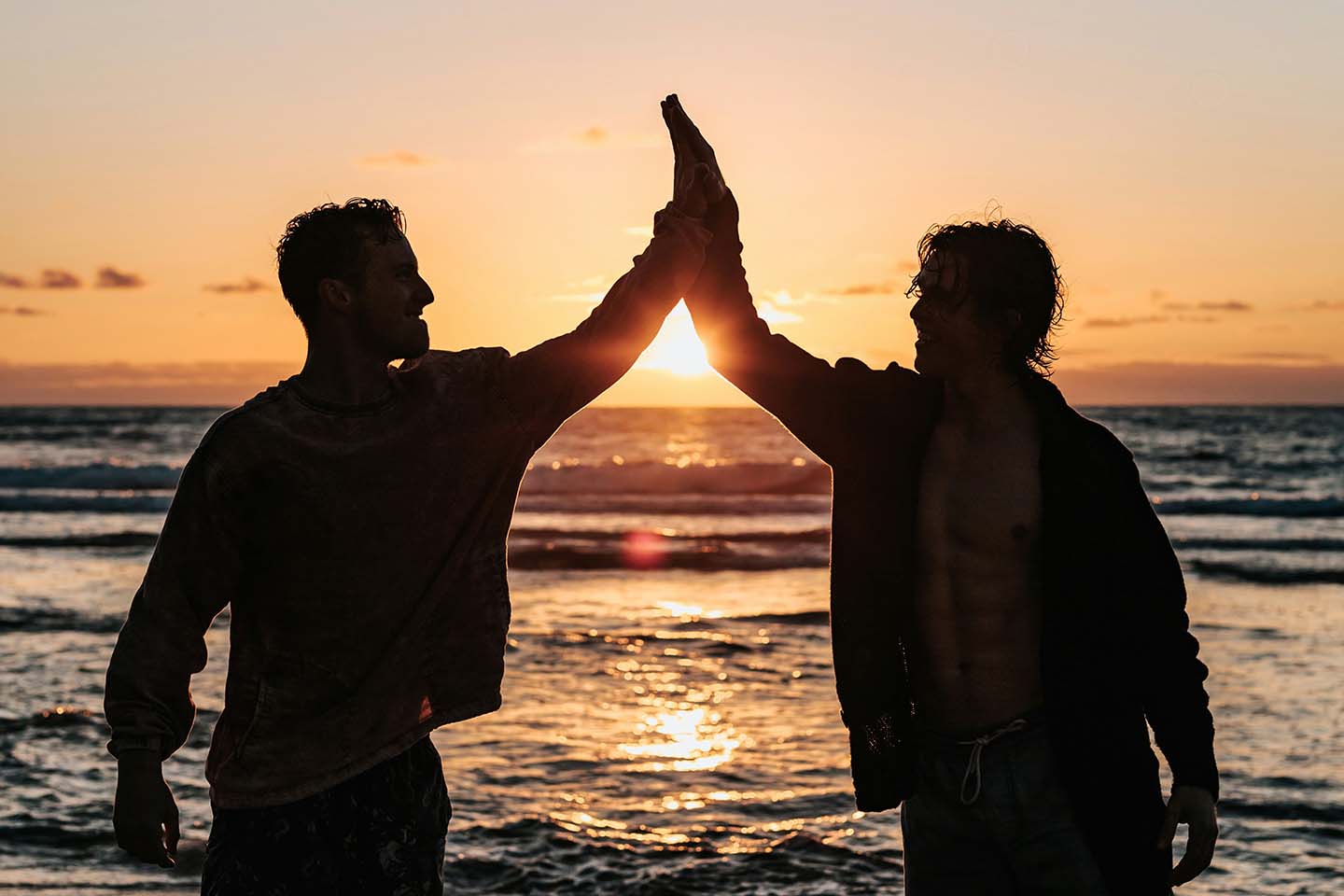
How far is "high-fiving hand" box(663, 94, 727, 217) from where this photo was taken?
3.52m

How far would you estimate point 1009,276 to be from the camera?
3238 millimetres

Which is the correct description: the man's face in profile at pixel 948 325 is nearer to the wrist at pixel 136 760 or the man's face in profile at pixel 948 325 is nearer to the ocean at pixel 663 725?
the wrist at pixel 136 760

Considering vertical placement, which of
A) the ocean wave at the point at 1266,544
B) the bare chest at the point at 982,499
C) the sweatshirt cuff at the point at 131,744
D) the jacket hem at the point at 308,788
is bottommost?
the ocean wave at the point at 1266,544

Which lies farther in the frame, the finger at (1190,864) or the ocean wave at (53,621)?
the ocean wave at (53,621)

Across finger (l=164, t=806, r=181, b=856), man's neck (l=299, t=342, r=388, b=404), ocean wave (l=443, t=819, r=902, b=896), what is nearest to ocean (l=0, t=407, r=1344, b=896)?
ocean wave (l=443, t=819, r=902, b=896)

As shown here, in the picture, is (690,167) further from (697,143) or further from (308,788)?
(308,788)

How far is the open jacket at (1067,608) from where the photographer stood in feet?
9.78

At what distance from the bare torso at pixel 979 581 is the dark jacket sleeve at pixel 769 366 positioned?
23cm

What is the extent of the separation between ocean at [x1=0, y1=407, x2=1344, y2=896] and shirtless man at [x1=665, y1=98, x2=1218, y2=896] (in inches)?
112

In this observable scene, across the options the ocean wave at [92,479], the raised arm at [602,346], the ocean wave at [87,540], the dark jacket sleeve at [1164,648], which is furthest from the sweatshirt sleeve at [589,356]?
the ocean wave at [92,479]

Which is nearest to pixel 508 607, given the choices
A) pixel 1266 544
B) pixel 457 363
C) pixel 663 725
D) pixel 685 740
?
pixel 457 363

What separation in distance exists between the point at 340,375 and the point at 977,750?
5.35 ft

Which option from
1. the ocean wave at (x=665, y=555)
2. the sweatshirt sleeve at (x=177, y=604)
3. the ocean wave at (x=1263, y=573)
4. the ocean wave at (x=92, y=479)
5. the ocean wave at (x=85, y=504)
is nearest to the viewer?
the sweatshirt sleeve at (x=177, y=604)

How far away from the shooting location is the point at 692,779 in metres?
7.26
